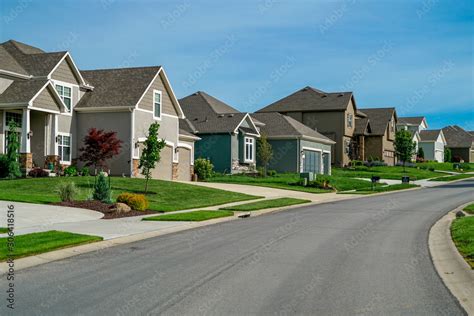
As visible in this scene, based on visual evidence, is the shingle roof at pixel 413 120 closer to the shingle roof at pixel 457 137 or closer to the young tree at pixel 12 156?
the shingle roof at pixel 457 137

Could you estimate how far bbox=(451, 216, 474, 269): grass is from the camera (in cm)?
1267

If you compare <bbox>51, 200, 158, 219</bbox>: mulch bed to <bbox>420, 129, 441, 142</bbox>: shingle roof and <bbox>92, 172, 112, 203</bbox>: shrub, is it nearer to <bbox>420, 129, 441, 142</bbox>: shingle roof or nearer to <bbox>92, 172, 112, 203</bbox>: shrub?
<bbox>92, 172, 112, 203</bbox>: shrub

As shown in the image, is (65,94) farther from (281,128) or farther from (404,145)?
(404,145)

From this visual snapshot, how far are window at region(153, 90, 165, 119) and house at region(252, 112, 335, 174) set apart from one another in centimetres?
1645

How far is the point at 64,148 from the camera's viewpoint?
35.5m

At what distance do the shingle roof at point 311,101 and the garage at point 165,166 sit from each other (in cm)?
2882

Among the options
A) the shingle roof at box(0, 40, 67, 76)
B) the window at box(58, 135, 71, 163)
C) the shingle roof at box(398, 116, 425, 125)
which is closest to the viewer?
the shingle roof at box(0, 40, 67, 76)

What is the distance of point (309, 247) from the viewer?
46.5 feet

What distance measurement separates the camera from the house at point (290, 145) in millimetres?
53250

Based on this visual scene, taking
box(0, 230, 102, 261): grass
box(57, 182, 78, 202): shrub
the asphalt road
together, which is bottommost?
the asphalt road

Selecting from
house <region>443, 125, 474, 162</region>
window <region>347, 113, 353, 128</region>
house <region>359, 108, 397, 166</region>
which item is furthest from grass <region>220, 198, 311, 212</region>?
house <region>443, 125, 474, 162</region>

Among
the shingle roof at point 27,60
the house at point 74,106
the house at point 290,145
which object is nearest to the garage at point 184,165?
the house at point 74,106

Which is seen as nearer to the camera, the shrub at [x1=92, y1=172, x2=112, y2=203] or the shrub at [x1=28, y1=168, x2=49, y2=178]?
the shrub at [x1=92, y1=172, x2=112, y2=203]

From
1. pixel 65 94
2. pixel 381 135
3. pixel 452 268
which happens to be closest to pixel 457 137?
pixel 381 135
